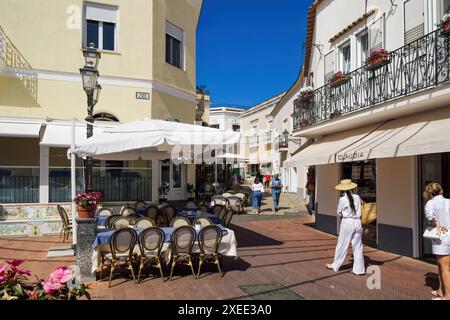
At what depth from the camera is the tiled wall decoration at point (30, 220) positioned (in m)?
12.8

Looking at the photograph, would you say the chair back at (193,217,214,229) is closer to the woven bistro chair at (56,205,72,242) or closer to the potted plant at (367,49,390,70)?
the woven bistro chair at (56,205,72,242)

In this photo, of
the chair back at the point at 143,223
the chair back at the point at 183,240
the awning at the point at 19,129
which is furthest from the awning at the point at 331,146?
the awning at the point at 19,129

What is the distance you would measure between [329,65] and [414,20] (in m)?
4.54

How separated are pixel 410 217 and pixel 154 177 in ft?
32.6

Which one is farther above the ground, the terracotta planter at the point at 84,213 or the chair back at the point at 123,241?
the terracotta planter at the point at 84,213

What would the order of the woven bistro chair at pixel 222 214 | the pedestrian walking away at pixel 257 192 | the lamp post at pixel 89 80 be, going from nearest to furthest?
the lamp post at pixel 89 80
the woven bistro chair at pixel 222 214
the pedestrian walking away at pixel 257 192

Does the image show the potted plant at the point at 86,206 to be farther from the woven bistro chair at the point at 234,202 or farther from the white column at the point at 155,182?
the woven bistro chair at the point at 234,202

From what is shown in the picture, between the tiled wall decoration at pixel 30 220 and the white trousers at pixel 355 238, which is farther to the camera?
the tiled wall decoration at pixel 30 220

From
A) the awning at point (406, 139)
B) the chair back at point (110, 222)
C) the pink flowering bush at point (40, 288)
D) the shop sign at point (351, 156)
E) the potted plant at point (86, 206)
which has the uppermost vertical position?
the awning at point (406, 139)

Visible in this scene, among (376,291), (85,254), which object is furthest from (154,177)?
(376,291)

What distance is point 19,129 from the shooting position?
44.9ft

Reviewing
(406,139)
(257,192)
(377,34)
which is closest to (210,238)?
(406,139)

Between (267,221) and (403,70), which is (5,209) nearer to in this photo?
(267,221)

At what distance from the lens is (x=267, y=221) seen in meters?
16.8
